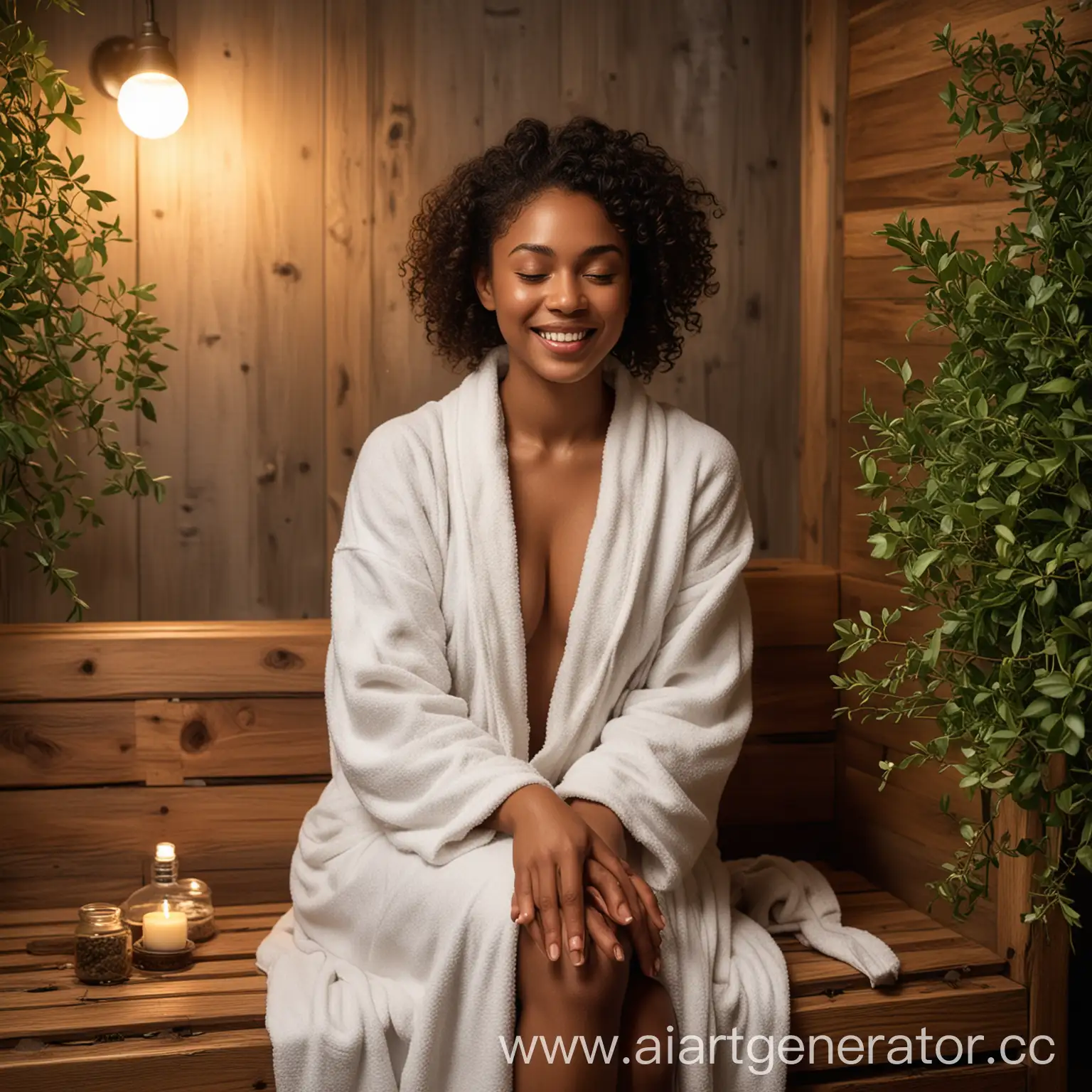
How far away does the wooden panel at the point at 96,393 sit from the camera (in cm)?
254

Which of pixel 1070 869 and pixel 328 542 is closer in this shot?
pixel 1070 869

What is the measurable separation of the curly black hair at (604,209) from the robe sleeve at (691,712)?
0.24 metres

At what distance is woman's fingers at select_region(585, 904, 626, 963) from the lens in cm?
178

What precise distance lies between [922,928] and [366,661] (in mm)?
995

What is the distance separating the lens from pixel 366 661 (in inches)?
79.4

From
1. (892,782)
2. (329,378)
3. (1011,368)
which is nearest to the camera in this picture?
(1011,368)

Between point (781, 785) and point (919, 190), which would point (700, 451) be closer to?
point (919, 190)

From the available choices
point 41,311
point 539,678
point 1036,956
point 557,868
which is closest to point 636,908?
point 557,868

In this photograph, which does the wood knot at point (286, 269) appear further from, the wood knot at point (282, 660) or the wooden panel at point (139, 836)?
the wooden panel at point (139, 836)

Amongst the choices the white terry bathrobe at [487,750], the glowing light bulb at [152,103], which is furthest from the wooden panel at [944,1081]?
the glowing light bulb at [152,103]

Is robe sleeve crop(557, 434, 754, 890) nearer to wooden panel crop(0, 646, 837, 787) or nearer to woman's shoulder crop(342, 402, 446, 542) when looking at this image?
woman's shoulder crop(342, 402, 446, 542)

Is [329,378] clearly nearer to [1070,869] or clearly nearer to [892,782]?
[892,782]

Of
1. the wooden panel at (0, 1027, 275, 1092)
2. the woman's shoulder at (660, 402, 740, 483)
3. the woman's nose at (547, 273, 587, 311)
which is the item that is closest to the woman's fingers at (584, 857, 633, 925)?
the wooden panel at (0, 1027, 275, 1092)

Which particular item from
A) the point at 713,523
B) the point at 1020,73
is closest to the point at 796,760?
the point at 713,523
